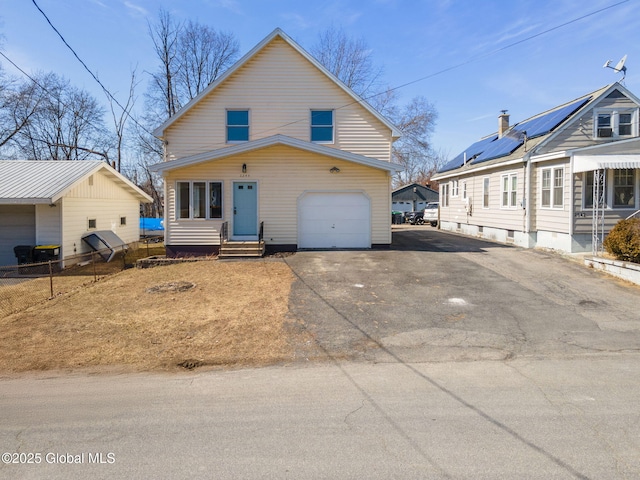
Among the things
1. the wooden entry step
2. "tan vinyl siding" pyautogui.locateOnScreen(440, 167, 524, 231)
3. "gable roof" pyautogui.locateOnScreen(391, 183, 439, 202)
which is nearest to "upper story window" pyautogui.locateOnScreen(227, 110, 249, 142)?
the wooden entry step

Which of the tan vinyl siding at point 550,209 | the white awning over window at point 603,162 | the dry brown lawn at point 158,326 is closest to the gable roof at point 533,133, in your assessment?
the tan vinyl siding at point 550,209

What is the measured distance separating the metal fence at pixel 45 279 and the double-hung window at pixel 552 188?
16.2m

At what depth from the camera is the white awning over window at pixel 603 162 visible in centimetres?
1334

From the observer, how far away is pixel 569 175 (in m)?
14.7

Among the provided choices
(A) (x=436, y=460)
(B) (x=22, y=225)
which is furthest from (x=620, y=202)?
(B) (x=22, y=225)

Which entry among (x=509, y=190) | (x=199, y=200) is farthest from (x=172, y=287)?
(x=509, y=190)

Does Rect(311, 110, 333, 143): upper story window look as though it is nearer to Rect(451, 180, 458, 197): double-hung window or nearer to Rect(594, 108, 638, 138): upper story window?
Rect(594, 108, 638, 138): upper story window

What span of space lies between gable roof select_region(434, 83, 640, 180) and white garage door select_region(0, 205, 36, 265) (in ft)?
69.8

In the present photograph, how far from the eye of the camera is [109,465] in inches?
139

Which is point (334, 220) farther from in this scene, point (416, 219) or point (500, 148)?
point (416, 219)

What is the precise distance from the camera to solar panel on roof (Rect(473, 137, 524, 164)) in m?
19.3

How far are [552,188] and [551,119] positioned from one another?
3817mm

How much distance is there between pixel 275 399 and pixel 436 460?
6.68ft

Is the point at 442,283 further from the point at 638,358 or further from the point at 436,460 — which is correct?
the point at 436,460
